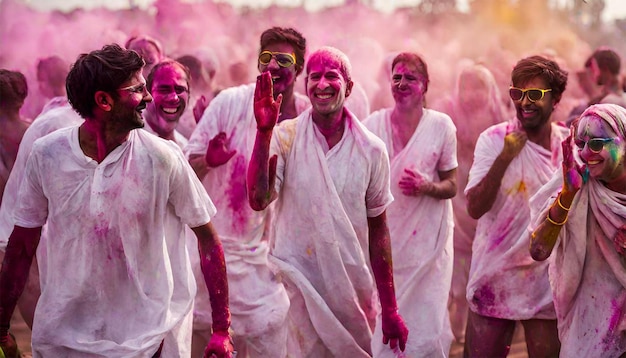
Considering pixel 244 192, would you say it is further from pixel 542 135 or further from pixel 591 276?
pixel 591 276

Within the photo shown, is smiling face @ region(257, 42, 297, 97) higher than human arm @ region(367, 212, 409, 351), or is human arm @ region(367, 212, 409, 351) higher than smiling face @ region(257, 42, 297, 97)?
smiling face @ region(257, 42, 297, 97)

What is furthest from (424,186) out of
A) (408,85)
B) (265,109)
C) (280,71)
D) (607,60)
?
(607,60)

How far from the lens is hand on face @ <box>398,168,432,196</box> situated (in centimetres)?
642

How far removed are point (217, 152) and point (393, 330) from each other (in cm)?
172

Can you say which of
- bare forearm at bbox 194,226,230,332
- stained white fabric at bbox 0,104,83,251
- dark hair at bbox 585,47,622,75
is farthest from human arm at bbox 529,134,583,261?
dark hair at bbox 585,47,622,75

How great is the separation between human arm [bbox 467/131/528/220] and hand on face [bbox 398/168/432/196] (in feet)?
0.99

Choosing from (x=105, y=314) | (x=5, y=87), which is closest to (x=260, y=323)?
(x=105, y=314)

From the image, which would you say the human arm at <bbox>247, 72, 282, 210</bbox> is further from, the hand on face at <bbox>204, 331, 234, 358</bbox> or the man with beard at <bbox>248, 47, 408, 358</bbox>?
the hand on face at <bbox>204, 331, 234, 358</bbox>

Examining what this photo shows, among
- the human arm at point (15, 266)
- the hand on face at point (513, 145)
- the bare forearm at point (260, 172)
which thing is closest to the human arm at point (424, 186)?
the hand on face at point (513, 145)

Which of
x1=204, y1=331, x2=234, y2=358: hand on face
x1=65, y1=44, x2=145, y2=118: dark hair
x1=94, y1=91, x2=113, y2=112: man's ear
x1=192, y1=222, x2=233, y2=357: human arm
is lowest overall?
x1=204, y1=331, x2=234, y2=358: hand on face

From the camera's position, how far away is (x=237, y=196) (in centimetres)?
659

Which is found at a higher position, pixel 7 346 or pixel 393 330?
pixel 7 346

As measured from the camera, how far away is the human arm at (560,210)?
5.09 meters

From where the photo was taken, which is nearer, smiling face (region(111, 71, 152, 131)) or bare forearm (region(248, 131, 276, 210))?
smiling face (region(111, 71, 152, 131))
